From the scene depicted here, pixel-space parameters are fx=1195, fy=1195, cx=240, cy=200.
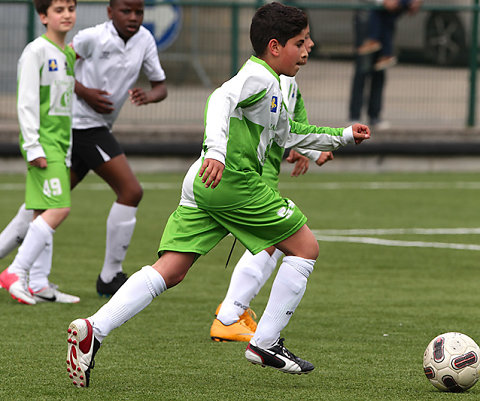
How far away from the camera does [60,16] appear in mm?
7250

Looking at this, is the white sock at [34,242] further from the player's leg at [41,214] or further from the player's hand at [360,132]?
the player's hand at [360,132]

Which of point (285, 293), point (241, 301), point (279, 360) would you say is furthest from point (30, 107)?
point (279, 360)

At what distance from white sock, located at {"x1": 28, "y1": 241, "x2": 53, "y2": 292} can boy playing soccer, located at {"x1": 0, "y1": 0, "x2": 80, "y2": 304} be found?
3.3 inches

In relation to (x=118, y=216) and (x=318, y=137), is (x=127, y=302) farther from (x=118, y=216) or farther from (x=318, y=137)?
(x=118, y=216)

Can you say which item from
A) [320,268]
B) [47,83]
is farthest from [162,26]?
[47,83]

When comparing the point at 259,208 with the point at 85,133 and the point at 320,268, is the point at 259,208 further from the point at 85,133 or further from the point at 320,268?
the point at 320,268

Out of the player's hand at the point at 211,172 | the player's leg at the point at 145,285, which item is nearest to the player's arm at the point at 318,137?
the player's leg at the point at 145,285

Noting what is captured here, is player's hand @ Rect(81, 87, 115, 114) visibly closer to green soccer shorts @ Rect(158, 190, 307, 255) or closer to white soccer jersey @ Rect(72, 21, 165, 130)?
white soccer jersey @ Rect(72, 21, 165, 130)

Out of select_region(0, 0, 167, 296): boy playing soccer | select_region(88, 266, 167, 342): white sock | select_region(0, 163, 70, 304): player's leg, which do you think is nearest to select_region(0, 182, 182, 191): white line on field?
select_region(0, 0, 167, 296): boy playing soccer

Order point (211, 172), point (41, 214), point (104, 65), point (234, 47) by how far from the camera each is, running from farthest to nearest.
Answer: point (234, 47), point (104, 65), point (41, 214), point (211, 172)

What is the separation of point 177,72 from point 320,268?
719cm

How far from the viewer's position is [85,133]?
7.75 m

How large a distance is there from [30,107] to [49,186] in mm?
497

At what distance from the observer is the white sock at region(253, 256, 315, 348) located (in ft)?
18.0
